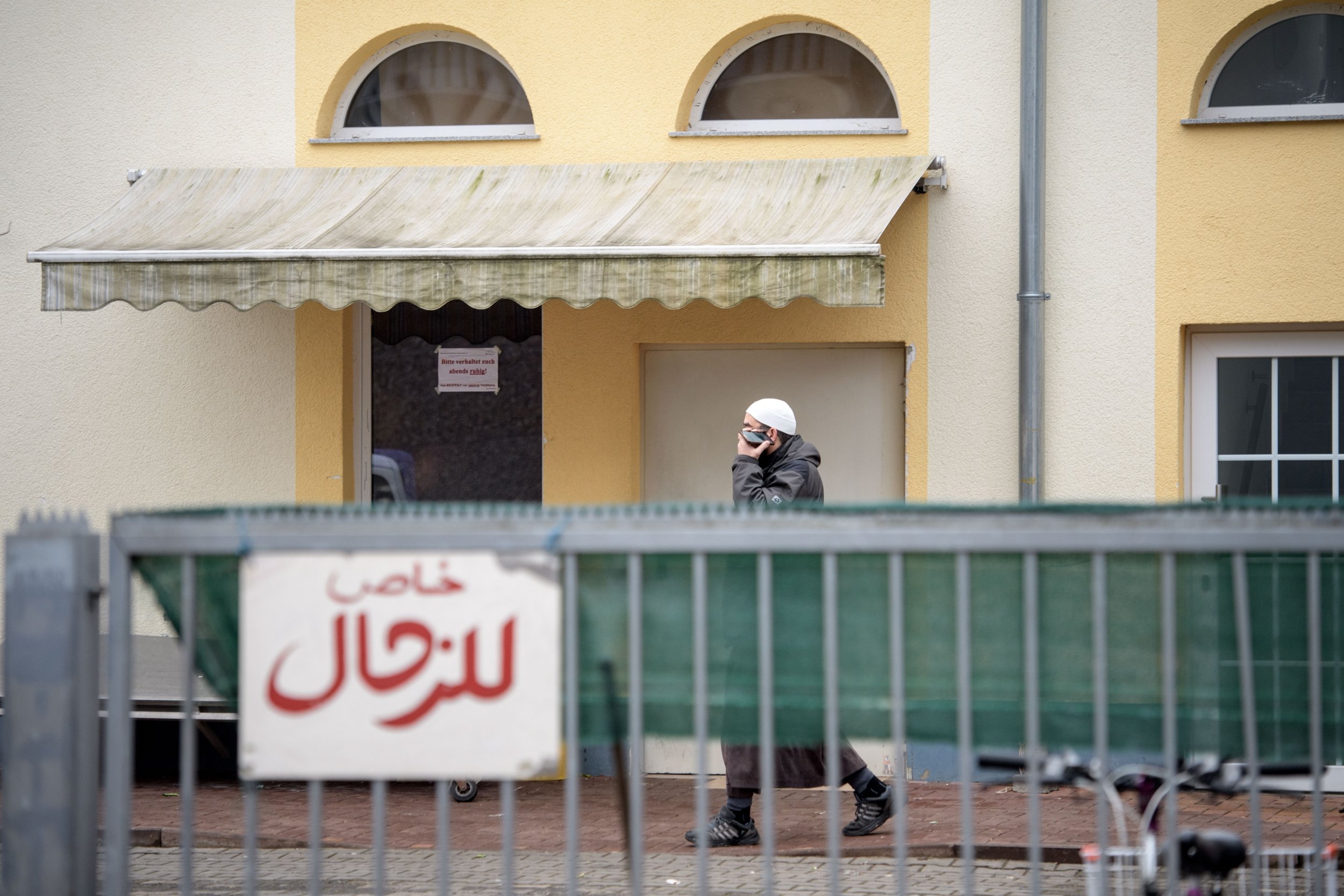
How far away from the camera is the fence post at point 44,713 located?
3.07 meters

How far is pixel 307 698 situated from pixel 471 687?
0.36 m

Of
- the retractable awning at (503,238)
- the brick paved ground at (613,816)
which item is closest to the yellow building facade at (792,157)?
Result: the retractable awning at (503,238)

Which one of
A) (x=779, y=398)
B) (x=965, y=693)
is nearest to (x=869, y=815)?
(x=779, y=398)

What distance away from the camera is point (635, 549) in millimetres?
3012

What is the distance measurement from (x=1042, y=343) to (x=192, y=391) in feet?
15.3

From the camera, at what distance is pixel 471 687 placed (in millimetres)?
3039

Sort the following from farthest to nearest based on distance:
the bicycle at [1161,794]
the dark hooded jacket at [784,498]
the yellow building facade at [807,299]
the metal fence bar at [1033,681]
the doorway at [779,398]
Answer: the doorway at [779,398] → the yellow building facade at [807,299] → the dark hooded jacket at [784,498] → the metal fence bar at [1033,681] → the bicycle at [1161,794]

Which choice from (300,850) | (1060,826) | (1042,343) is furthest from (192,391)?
(1060,826)

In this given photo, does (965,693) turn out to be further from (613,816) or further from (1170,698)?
(613,816)

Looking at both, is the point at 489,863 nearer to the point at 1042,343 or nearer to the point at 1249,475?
the point at 1042,343

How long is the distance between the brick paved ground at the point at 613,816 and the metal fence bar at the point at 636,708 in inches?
127

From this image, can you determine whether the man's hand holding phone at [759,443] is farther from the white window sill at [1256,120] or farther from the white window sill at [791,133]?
the white window sill at [1256,120]

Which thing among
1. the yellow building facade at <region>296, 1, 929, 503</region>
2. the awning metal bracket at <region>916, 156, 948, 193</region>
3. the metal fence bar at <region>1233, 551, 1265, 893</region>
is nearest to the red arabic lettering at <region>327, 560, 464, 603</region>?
the metal fence bar at <region>1233, 551, 1265, 893</region>

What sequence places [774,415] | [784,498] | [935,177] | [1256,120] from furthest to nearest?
[935,177]
[1256,120]
[774,415]
[784,498]
